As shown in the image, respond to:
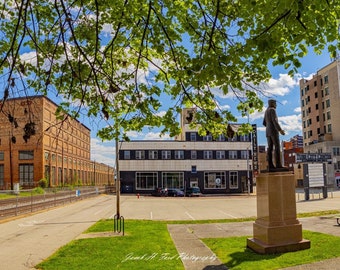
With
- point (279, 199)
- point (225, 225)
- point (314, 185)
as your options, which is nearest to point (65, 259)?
point (279, 199)

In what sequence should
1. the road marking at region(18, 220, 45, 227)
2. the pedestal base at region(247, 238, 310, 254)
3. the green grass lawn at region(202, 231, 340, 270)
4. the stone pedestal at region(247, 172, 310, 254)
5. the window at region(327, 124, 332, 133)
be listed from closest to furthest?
1. the green grass lawn at region(202, 231, 340, 270)
2. the pedestal base at region(247, 238, 310, 254)
3. the stone pedestal at region(247, 172, 310, 254)
4. the road marking at region(18, 220, 45, 227)
5. the window at region(327, 124, 332, 133)

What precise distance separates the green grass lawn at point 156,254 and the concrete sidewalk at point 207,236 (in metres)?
0.27

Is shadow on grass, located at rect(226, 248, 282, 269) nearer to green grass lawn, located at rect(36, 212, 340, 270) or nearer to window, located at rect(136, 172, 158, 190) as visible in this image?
green grass lawn, located at rect(36, 212, 340, 270)

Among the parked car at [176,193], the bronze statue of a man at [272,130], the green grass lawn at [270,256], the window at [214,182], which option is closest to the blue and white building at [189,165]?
the window at [214,182]

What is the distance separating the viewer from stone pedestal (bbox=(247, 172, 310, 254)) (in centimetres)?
1089

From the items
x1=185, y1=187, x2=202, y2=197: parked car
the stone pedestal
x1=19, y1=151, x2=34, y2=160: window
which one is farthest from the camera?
x1=19, y1=151, x2=34, y2=160: window

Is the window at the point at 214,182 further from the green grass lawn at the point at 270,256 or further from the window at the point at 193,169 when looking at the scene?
the green grass lawn at the point at 270,256

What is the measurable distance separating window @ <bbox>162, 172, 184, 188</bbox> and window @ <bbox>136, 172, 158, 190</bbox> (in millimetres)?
1671

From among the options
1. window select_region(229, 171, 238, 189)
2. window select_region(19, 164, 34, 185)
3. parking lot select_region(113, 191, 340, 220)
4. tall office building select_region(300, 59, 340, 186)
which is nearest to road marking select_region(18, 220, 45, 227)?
parking lot select_region(113, 191, 340, 220)

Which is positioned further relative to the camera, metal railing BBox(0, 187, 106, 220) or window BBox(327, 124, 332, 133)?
window BBox(327, 124, 332, 133)

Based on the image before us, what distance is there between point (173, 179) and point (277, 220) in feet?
195

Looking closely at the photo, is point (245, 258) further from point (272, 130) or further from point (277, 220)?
point (272, 130)

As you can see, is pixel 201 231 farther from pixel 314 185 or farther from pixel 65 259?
pixel 314 185

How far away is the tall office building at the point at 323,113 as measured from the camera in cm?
7956
